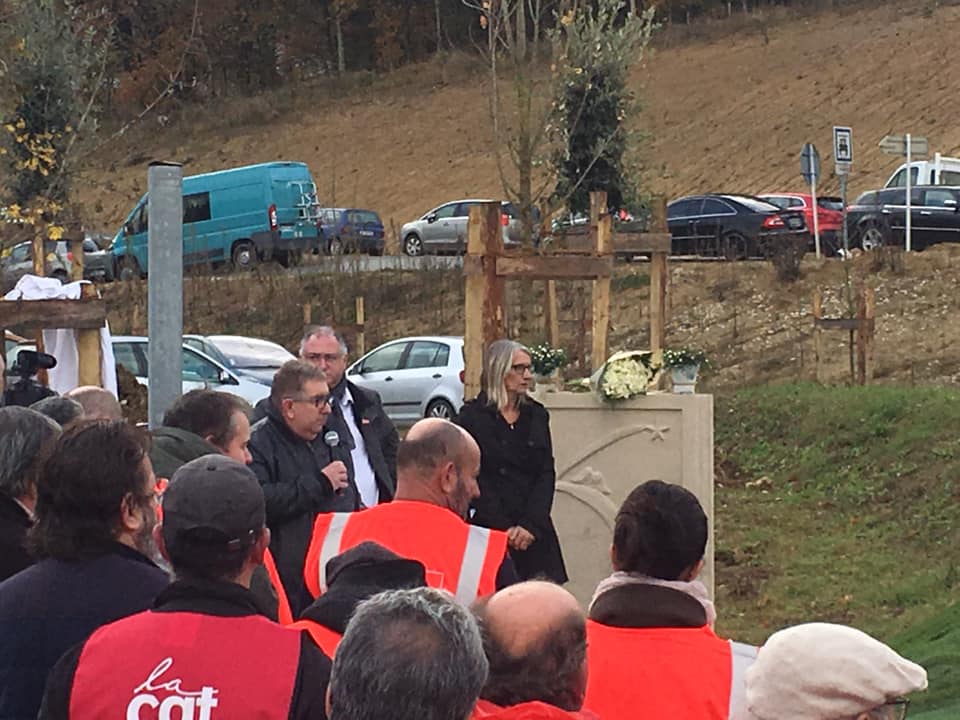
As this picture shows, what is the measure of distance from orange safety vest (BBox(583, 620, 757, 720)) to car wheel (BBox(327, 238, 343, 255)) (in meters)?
30.9

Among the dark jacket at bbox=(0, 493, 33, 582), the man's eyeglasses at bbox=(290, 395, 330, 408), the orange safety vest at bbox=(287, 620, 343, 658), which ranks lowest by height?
the orange safety vest at bbox=(287, 620, 343, 658)

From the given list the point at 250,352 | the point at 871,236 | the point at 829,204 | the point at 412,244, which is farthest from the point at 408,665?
the point at 412,244

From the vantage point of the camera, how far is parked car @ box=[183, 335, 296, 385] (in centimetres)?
2400

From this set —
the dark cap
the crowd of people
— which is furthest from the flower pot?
the dark cap

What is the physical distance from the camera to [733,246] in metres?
33.7

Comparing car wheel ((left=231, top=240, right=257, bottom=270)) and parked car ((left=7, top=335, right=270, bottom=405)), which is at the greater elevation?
car wheel ((left=231, top=240, right=257, bottom=270))

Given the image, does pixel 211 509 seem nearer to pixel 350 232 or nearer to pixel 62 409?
pixel 62 409

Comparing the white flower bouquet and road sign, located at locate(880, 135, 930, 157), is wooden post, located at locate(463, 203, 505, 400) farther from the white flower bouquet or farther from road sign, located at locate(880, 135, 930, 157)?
road sign, located at locate(880, 135, 930, 157)

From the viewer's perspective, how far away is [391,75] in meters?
65.7

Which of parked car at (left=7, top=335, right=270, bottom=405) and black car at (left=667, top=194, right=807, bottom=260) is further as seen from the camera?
black car at (left=667, top=194, right=807, bottom=260)

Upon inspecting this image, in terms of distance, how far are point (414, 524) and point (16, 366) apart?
4.01 metres

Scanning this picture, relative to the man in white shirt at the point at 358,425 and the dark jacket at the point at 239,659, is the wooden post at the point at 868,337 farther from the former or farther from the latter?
the dark jacket at the point at 239,659

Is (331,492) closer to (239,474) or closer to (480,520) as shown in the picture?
(480,520)

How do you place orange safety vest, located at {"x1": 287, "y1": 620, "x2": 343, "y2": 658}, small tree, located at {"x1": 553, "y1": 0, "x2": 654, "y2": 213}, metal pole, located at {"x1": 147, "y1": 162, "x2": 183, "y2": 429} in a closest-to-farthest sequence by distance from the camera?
1. orange safety vest, located at {"x1": 287, "y1": 620, "x2": 343, "y2": 658}
2. metal pole, located at {"x1": 147, "y1": 162, "x2": 183, "y2": 429}
3. small tree, located at {"x1": 553, "y1": 0, "x2": 654, "y2": 213}
